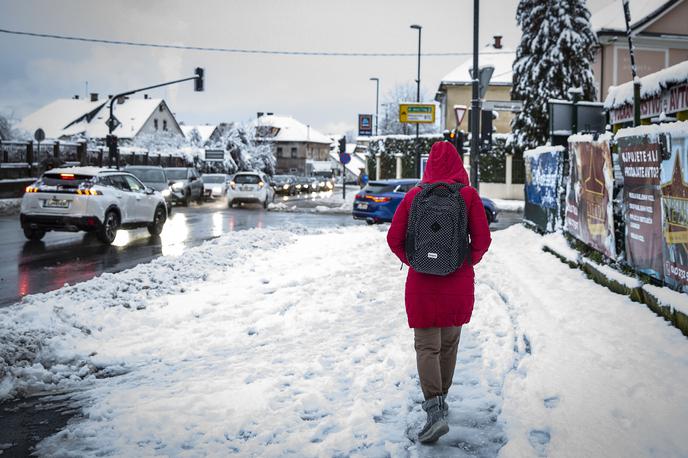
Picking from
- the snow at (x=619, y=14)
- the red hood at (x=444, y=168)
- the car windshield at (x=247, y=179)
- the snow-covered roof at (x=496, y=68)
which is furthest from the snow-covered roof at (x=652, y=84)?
the snow-covered roof at (x=496, y=68)

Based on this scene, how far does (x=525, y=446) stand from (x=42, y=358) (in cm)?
387

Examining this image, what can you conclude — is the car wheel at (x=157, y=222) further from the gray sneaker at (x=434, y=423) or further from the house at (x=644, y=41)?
the house at (x=644, y=41)

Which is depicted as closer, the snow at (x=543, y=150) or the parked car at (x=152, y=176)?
the snow at (x=543, y=150)

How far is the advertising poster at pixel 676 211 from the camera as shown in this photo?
5824 millimetres

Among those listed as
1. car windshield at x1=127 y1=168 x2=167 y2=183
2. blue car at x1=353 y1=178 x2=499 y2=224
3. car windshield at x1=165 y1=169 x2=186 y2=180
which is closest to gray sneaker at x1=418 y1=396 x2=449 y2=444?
blue car at x1=353 y1=178 x2=499 y2=224

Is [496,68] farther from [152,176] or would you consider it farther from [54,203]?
[54,203]

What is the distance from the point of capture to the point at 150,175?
87.5 feet

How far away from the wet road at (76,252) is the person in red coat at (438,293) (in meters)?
5.64

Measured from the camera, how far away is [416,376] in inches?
201

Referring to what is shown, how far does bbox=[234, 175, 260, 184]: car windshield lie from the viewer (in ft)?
96.2

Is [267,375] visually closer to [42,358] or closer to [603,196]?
[42,358]

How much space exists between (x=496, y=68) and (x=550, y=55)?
20.9m

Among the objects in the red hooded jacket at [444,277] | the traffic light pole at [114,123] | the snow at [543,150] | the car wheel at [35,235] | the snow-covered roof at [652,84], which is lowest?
the car wheel at [35,235]

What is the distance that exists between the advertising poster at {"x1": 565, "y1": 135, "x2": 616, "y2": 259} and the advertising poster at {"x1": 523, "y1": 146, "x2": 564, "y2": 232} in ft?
2.79
